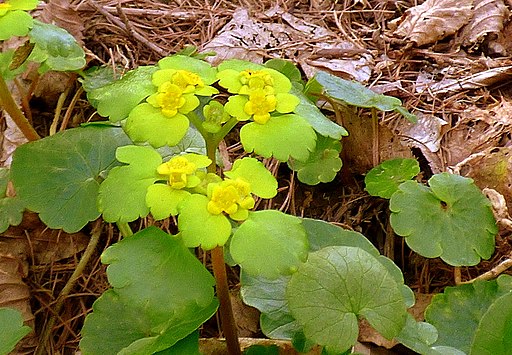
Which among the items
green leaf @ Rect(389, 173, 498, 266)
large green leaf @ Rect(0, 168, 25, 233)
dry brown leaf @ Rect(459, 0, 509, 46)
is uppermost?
dry brown leaf @ Rect(459, 0, 509, 46)

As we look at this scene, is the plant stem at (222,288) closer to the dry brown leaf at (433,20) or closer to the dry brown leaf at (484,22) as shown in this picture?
the dry brown leaf at (433,20)

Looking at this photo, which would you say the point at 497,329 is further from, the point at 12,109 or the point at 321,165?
the point at 12,109

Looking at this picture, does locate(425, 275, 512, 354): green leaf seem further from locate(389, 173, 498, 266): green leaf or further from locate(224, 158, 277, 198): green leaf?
locate(224, 158, 277, 198): green leaf

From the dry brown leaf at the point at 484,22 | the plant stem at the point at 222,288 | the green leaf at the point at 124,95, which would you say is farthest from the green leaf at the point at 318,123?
the dry brown leaf at the point at 484,22

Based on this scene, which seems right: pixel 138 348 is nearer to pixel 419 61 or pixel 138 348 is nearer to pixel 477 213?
pixel 477 213

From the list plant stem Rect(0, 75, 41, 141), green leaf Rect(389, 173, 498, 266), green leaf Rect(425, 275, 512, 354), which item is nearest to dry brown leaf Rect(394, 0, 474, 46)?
green leaf Rect(389, 173, 498, 266)

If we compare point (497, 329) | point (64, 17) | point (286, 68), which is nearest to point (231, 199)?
point (497, 329)

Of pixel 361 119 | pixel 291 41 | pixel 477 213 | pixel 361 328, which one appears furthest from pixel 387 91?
pixel 361 328
